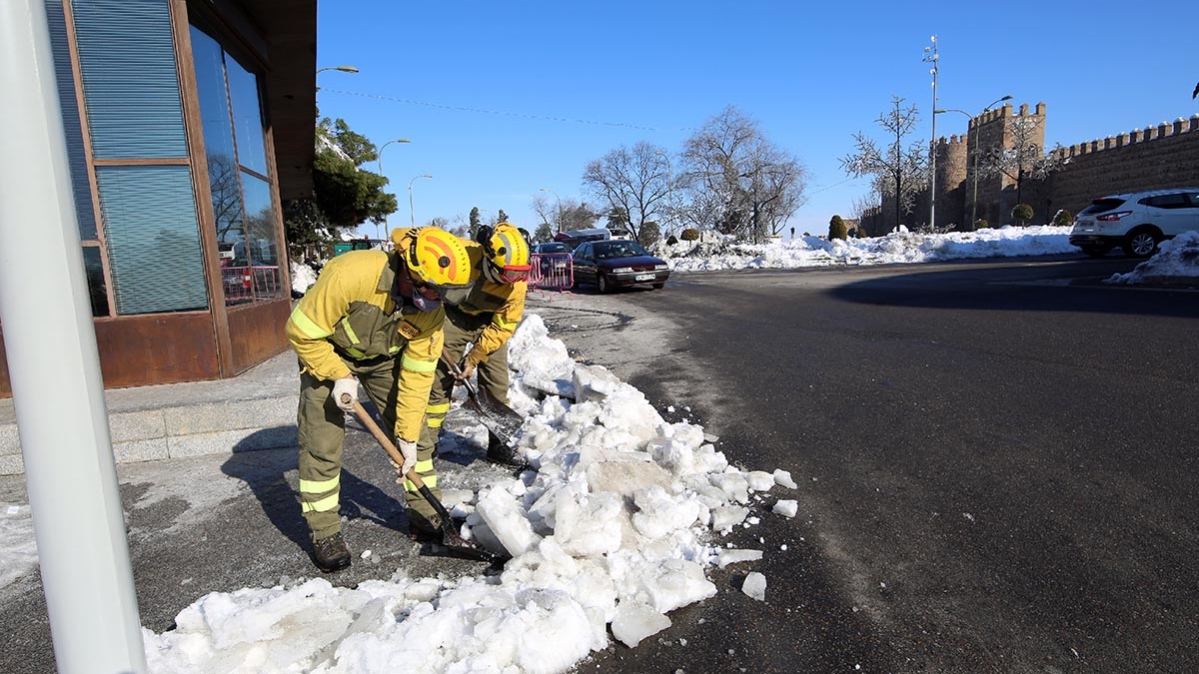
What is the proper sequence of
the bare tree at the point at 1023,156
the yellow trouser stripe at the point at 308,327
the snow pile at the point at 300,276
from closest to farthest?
the yellow trouser stripe at the point at 308,327 → the snow pile at the point at 300,276 → the bare tree at the point at 1023,156

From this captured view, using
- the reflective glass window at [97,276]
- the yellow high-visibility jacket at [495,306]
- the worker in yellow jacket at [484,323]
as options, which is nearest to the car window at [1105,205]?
the worker in yellow jacket at [484,323]

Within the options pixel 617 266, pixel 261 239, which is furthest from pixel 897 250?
pixel 261 239

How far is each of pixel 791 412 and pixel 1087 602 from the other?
2.79 metres

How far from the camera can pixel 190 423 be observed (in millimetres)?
4965

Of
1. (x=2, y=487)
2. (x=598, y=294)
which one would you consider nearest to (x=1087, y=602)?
(x=2, y=487)

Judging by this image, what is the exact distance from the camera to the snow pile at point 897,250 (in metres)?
24.6

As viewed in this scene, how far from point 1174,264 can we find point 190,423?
47.2ft

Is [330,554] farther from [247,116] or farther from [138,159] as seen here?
[247,116]

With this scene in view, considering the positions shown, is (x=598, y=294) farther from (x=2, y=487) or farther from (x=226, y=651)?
(x=226, y=651)

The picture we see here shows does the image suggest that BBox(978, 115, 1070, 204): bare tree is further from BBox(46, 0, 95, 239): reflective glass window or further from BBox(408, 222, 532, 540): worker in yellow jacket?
BBox(46, 0, 95, 239): reflective glass window

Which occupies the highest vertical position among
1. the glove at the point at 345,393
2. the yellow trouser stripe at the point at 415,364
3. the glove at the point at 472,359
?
the yellow trouser stripe at the point at 415,364

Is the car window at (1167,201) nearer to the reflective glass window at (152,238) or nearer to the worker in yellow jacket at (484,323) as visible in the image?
the worker in yellow jacket at (484,323)

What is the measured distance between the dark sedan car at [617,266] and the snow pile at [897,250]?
9.15m

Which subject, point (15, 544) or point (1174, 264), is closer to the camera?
point (15, 544)
